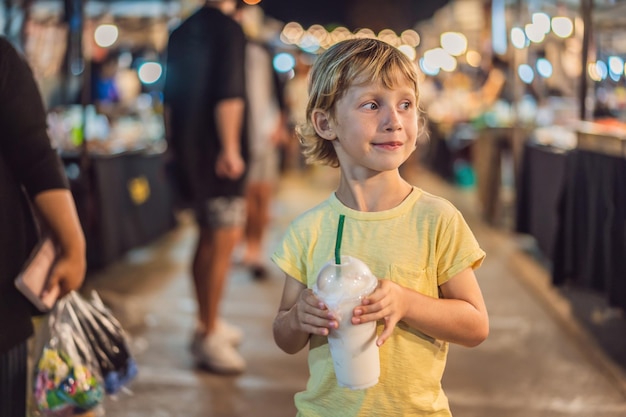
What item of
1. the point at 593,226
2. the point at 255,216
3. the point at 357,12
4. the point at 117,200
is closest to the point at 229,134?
the point at 593,226

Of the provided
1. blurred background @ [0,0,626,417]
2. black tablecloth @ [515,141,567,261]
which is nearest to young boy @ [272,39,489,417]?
blurred background @ [0,0,626,417]

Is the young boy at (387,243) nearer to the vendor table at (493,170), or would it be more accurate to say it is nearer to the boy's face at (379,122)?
the boy's face at (379,122)

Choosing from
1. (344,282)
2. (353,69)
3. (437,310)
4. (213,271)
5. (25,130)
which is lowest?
(213,271)

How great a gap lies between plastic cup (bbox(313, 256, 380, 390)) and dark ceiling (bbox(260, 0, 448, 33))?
115 feet

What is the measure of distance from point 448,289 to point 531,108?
7.53 metres

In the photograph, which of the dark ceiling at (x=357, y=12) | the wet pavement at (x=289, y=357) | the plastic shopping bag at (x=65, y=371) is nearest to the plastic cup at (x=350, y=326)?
the wet pavement at (x=289, y=357)

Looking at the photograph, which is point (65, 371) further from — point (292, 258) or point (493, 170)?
point (493, 170)

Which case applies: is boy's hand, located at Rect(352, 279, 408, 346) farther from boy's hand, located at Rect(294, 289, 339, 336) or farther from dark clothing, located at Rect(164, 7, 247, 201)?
dark clothing, located at Rect(164, 7, 247, 201)

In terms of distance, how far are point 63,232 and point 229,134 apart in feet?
6.63

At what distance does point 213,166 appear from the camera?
4355 mm

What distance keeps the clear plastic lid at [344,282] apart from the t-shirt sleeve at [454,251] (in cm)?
26

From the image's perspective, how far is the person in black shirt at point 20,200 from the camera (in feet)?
7.27

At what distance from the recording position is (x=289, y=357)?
4523 millimetres

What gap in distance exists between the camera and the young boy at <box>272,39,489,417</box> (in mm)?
1795
